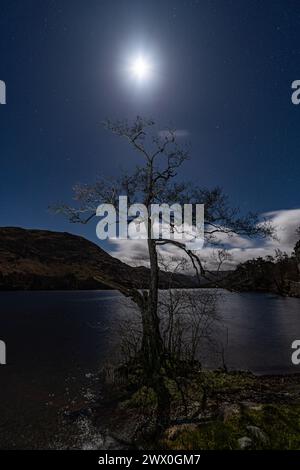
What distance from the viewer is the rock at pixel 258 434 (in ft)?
27.0

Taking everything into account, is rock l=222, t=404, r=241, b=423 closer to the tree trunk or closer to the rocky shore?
the rocky shore

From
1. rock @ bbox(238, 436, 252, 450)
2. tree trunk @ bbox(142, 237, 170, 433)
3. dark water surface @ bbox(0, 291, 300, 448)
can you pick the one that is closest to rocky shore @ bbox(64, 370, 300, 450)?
rock @ bbox(238, 436, 252, 450)

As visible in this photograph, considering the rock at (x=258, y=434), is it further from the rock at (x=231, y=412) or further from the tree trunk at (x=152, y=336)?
the tree trunk at (x=152, y=336)

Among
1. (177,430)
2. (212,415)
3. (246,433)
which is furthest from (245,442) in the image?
(212,415)

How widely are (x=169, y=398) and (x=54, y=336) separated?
32530 mm

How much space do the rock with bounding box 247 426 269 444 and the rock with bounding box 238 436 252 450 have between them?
0.34 meters

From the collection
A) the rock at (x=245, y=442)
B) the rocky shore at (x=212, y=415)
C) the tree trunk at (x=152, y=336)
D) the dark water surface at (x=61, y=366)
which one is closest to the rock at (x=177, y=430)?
the rocky shore at (x=212, y=415)

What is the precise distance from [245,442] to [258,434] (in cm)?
63

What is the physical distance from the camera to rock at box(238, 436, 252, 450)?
7.95 meters

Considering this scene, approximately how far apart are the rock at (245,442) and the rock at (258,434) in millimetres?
337

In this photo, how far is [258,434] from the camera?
8.47 metres
